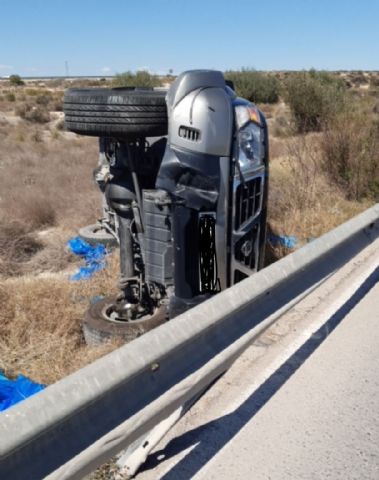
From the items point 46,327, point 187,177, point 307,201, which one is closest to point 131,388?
point 187,177

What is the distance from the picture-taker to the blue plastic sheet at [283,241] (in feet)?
20.0

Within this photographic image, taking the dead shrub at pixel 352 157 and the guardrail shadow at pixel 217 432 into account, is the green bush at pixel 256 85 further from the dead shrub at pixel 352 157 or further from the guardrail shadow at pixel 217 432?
the guardrail shadow at pixel 217 432

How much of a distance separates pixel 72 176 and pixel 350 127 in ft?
18.5

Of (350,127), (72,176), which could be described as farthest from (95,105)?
(72,176)

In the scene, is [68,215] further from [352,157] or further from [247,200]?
[247,200]

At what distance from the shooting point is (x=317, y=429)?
271 cm

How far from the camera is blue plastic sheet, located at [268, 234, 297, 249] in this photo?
6105 millimetres

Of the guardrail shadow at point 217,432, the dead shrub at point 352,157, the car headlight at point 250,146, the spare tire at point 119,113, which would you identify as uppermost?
the spare tire at point 119,113

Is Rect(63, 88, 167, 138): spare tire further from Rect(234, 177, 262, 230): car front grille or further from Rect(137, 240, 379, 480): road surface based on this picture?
Rect(137, 240, 379, 480): road surface

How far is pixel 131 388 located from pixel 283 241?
14.6 feet

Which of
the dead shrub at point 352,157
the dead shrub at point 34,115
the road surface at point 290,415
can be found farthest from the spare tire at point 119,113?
the dead shrub at point 34,115

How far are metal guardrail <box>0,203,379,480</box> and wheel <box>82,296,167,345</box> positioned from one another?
1.23m

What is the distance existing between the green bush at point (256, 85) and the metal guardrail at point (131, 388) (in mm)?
34274

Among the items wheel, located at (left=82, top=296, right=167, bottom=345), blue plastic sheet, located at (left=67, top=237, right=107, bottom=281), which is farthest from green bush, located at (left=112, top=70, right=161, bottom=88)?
wheel, located at (left=82, top=296, right=167, bottom=345)
